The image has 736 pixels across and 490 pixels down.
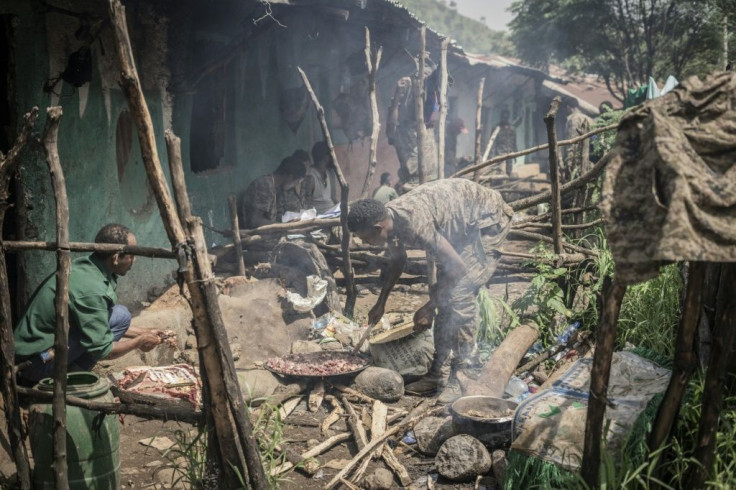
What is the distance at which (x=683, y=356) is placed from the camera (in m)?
2.94

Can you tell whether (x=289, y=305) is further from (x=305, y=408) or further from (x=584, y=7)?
(x=584, y=7)

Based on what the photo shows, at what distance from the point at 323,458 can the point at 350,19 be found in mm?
7346

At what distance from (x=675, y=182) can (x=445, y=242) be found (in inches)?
122

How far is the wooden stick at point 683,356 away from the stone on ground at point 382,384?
269 cm

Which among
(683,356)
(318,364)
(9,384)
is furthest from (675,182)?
(318,364)

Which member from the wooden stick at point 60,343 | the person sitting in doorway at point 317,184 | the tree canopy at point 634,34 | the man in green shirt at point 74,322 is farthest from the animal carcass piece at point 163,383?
the tree canopy at point 634,34

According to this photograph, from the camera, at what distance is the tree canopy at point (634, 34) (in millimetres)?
21562

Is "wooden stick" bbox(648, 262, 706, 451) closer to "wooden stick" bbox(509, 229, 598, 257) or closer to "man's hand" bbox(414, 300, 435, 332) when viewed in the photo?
"man's hand" bbox(414, 300, 435, 332)

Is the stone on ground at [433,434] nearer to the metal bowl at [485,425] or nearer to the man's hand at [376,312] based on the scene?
the metal bowl at [485,425]

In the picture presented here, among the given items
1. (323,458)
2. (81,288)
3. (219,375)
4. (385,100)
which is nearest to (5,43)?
(81,288)

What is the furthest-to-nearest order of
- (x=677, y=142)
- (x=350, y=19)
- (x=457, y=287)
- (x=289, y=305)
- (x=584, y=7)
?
(x=584, y=7) < (x=350, y=19) < (x=289, y=305) < (x=457, y=287) < (x=677, y=142)

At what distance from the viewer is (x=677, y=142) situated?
251 centimetres

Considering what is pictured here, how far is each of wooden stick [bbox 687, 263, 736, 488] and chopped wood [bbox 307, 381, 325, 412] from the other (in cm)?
313

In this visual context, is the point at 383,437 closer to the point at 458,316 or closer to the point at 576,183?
the point at 458,316
